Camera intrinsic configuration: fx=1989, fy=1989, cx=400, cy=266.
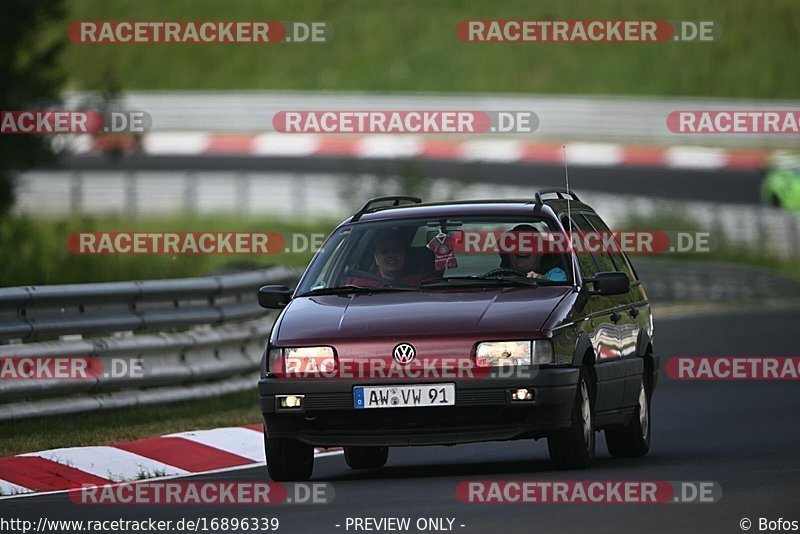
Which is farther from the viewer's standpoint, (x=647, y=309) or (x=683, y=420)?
(x=683, y=420)

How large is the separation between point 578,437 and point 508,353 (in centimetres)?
66

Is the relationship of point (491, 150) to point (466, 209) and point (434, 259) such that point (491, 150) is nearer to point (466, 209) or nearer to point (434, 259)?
point (466, 209)

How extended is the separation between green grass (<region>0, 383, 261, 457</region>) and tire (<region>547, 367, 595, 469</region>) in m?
3.43

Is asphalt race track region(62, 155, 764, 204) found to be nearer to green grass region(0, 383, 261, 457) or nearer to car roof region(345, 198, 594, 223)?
green grass region(0, 383, 261, 457)

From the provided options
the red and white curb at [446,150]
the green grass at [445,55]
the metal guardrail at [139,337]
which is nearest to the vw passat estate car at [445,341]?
the metal guardrail at [139,337]

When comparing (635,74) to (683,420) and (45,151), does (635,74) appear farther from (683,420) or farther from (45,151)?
(683,420)

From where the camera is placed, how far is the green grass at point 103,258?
19.4 meters

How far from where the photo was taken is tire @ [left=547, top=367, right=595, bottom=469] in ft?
35.4

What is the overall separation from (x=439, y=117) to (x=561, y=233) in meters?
32.5

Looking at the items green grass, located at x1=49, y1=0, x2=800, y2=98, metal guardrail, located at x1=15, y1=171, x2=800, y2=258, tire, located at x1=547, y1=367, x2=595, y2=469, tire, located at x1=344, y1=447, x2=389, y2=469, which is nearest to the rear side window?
tire, located at x1=547, y1=367, x2=595, y2=469

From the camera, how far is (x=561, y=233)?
11.8m

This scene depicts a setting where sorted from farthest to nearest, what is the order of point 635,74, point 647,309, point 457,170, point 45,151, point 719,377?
point 635,74, point 457,170, point 45,151, point 719,377, point 647,309

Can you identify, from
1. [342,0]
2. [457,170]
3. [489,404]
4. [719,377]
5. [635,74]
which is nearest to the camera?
[489,404]

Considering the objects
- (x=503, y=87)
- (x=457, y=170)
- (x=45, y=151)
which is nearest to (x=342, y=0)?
(x=503, y=87)
